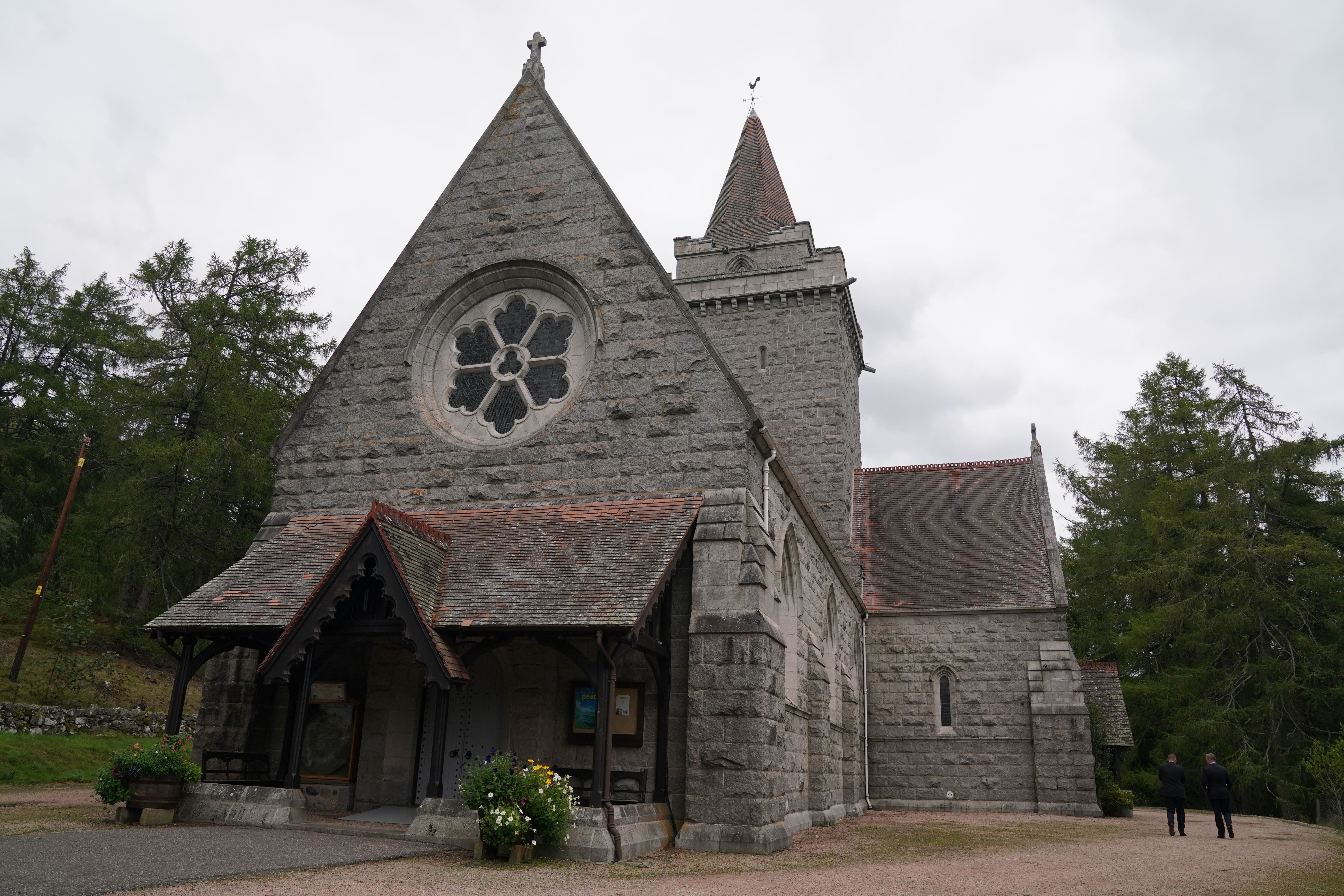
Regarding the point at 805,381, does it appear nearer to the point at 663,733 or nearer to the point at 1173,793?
the point at 1173,793

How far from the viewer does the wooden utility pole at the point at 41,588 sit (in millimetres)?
18812

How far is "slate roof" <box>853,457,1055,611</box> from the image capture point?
2184 cm

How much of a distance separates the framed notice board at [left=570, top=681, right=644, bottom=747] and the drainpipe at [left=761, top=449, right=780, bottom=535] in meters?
2.70

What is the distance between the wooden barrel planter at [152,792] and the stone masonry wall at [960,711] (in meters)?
15.5

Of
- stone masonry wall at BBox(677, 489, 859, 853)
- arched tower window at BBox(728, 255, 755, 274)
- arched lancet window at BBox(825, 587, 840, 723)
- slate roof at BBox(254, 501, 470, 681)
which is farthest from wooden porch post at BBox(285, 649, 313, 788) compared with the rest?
arched tower window at BBox(728, 255, 755, 274)

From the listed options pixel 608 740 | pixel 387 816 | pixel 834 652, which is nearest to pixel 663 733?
pixel 608 740

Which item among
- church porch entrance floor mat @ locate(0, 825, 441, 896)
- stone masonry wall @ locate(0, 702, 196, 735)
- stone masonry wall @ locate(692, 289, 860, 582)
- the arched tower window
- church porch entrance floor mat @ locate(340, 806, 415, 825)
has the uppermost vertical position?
the arched tower window

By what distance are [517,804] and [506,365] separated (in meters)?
6.98

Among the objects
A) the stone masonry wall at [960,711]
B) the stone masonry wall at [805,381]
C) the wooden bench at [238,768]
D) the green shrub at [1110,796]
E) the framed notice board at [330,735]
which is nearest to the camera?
the wooden bench at [238,768]

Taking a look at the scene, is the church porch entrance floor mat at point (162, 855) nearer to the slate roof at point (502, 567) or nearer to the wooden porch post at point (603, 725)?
the wooden porch post at point (603, 725)

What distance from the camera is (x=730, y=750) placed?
10008mm

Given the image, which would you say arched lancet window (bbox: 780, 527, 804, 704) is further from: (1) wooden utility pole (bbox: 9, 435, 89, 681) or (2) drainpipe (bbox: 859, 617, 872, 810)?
(1) wooden utility pole (bbox: 9, 435, 89, 681)

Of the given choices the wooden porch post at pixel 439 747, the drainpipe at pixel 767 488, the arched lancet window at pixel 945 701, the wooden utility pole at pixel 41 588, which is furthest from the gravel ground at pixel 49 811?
the arched lancet window at pixel 945 701

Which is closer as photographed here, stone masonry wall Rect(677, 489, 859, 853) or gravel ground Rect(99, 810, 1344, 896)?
gravel ground Rect(99, 810, 1344, 896)
